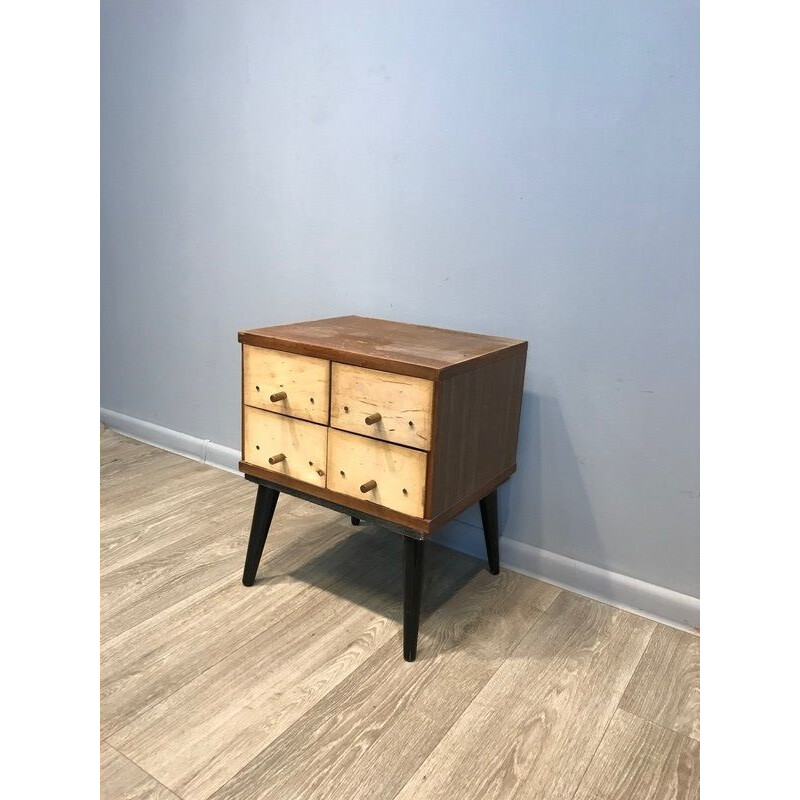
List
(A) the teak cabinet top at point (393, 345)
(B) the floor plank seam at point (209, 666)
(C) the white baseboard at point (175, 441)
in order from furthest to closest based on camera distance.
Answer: (C) the white baseboard at point (175, 441) → (A) the teak cabinet top at point (393, 345) → (B) the floor plank seam at point (209, 666)

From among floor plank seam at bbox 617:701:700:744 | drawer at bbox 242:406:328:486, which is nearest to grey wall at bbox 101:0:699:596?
floor plank seam at bbox 617:701:700:744

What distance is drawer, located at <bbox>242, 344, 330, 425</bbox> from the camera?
121 centimetres

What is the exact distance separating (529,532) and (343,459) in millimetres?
495

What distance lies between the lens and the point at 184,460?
6.75 feet

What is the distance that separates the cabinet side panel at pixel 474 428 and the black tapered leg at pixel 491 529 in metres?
0.08

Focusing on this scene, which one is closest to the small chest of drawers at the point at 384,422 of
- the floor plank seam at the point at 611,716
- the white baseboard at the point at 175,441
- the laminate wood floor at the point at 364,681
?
the laminate wood floor at the point at 364,681

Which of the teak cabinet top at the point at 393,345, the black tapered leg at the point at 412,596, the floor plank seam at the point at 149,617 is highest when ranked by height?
the teak cabinet top at the point at 393,345

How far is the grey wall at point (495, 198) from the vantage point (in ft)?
4.02

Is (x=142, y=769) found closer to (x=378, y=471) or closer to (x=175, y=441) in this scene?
(x=378, y=471)

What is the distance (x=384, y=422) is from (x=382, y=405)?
0.03 metres

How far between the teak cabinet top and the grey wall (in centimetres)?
14

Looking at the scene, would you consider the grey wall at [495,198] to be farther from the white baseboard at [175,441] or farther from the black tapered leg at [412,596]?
the black tapered leg at [412,596]
